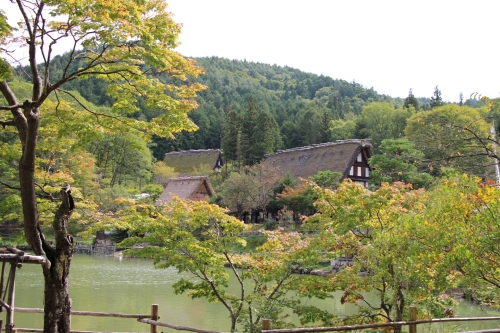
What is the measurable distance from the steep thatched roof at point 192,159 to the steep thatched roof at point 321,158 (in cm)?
992

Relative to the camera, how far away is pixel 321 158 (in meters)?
32.8

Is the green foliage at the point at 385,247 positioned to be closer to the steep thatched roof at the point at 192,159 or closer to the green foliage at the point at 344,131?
the green foliage at the point at 344,131

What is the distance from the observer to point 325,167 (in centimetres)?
3164

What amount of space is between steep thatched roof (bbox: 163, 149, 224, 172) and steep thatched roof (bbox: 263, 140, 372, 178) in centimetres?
992

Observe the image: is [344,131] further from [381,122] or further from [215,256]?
[215,256]

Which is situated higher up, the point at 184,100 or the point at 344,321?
the point at 184,100

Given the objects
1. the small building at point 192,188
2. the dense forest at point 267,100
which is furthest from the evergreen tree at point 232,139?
the small building at point 192,188

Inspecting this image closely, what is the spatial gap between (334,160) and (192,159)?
19.7m

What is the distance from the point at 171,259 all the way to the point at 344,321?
8.48 feet

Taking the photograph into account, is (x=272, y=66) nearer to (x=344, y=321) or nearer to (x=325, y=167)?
(x=325, y=167)

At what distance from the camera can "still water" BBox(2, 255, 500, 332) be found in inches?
418

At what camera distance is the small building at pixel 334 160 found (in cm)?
3058

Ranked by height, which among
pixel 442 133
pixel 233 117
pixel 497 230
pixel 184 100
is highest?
pixel 233 117

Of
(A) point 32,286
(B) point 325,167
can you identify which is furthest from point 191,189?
(A) point 32,286
